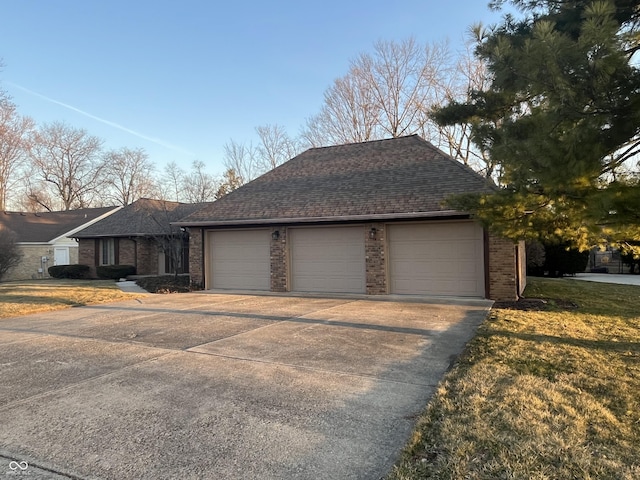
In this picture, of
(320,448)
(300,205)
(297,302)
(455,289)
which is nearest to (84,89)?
(300,205)

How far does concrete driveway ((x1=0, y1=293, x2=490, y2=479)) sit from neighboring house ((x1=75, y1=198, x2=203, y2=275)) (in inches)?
509

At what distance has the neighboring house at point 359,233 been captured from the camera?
11586 mm

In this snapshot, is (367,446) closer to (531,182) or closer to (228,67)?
(531,182)

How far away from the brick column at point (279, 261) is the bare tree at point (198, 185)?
58.1 ft

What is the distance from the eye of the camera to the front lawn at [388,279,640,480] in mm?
2805

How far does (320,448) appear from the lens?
318 centimetres

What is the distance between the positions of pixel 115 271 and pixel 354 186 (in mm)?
13916

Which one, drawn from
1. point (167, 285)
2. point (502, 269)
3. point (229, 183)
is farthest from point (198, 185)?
point (502, 269)

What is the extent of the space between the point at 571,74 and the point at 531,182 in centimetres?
230

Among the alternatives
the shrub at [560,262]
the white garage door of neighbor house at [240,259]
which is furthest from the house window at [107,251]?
the shrub at [560,262]

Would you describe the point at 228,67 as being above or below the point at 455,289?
above

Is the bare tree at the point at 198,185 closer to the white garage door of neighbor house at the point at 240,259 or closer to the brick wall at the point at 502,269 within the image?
the white garage door of neighbor house at the point at 240,259

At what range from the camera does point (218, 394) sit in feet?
14.2

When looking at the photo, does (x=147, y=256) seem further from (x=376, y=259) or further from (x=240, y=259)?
(x=376, y=259)
